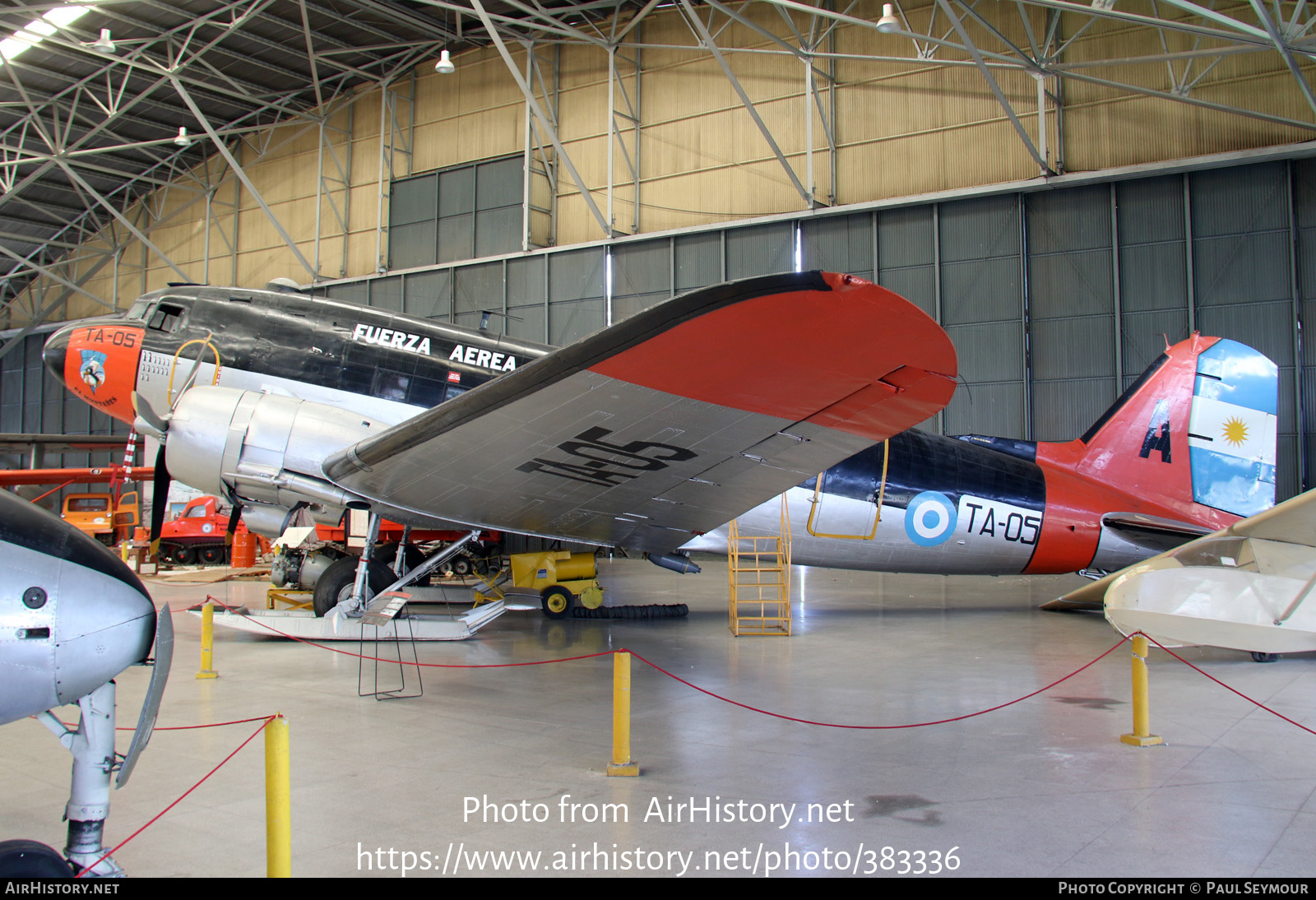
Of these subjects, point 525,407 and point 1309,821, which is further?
point 525,407

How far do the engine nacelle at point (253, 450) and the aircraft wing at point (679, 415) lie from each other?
1.11 metres

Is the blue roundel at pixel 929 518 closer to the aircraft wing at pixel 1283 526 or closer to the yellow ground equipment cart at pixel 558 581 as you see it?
the aircraft wing at pixel 1283 526

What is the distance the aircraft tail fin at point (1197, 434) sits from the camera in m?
10.8

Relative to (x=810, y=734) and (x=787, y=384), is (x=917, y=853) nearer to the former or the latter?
(x=810, y=734)

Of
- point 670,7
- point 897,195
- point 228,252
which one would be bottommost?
point 897,195

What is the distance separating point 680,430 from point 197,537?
810 inches

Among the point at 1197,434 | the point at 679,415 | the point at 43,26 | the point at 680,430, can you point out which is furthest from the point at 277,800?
the point at 43,26

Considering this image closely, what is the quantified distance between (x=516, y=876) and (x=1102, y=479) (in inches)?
410

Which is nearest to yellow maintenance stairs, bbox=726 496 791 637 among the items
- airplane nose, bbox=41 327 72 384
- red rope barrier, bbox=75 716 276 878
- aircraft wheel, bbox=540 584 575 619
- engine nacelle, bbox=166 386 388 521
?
aircraft wheel, bbox=540 584 575 619

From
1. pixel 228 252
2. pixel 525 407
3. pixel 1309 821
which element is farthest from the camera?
pixel 228 252

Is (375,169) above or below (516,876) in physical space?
above
